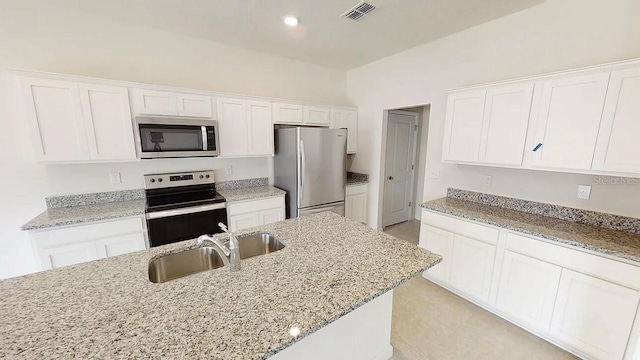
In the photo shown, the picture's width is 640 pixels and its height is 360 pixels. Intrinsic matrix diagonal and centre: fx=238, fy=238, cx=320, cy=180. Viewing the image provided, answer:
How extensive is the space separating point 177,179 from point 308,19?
7.58 ft

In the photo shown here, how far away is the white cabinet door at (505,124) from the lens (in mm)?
2035

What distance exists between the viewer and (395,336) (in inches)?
77.1

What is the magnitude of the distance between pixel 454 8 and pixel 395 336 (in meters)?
2.91

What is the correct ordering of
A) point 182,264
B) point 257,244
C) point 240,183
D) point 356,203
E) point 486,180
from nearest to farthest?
point 182,264
point 257,244
point 486,180
point 240,183
point 356,203

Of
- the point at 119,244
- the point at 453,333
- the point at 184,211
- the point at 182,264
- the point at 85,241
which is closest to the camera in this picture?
the point at 182,264

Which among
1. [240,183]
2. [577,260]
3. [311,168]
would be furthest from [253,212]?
[577,260]

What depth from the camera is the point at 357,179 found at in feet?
13.1

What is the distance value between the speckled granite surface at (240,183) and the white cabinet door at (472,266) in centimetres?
253

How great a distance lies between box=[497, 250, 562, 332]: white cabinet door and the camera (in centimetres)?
182

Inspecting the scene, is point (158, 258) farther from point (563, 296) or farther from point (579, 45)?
point (579, 45)

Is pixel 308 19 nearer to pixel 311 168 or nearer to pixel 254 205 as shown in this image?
pixel 311 168

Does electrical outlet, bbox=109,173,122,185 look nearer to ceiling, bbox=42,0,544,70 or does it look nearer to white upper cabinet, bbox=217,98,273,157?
white upper cabinet, bbox=217,98,273,157

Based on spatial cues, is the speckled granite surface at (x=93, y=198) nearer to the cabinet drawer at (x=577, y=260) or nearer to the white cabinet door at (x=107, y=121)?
the white cabinet door at (x=107, y=121)

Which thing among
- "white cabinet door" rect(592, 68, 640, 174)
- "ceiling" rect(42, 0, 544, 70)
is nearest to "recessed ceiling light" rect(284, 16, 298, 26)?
"ceiling" rect(42, 0, 544, 70)
